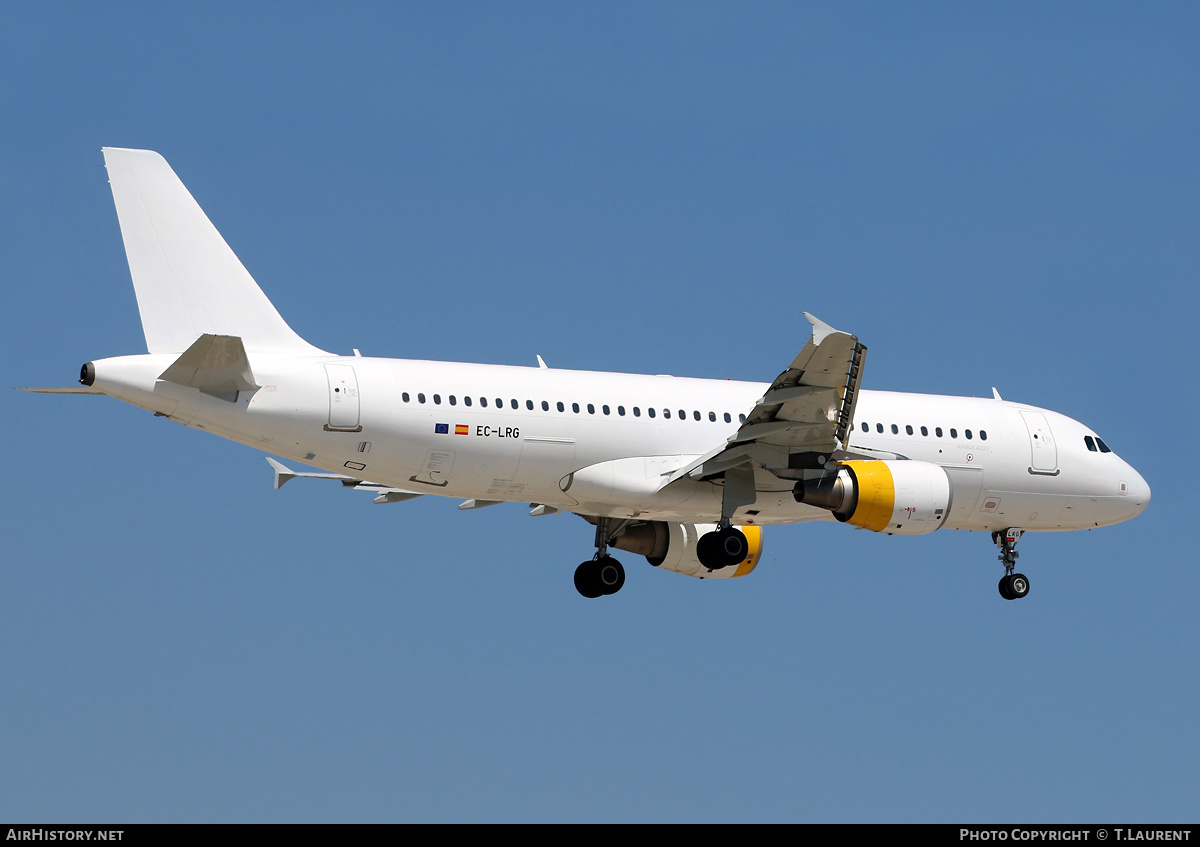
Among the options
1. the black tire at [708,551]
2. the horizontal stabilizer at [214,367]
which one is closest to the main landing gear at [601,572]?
the black tire at [708,551]

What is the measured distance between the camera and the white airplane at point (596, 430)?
2480 cm

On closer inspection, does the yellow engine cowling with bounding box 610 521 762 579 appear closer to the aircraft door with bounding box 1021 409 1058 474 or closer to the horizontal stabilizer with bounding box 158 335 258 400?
the aircraft door with bounding box 1021 409 1058 474

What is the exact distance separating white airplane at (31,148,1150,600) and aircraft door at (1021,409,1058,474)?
4cm

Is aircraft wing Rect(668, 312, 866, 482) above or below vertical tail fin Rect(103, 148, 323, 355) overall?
below

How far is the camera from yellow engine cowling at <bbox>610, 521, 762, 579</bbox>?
31.6 metres

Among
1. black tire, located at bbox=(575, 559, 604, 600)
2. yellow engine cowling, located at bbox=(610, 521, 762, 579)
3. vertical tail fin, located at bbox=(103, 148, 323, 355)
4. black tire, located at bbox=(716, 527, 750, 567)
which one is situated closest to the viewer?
vertical tail fin, located at bbox=(103, 148, 323, 355)

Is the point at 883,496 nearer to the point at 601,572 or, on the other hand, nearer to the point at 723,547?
the point at 723,547

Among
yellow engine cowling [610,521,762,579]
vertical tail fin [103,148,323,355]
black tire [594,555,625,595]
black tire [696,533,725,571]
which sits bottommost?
black tire [696,533,725,571]

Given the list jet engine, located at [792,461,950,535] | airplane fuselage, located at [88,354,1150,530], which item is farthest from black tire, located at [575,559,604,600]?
jet engine, located at [792,461,950,535]

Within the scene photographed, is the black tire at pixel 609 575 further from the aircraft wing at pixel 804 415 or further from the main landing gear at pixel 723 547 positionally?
the aircraft wing at pixel 804 415

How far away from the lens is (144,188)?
25.3m

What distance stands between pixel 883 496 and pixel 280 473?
37.5 feet

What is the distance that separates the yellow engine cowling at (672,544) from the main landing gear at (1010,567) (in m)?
5.14

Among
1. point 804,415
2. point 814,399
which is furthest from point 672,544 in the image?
point 814,399
